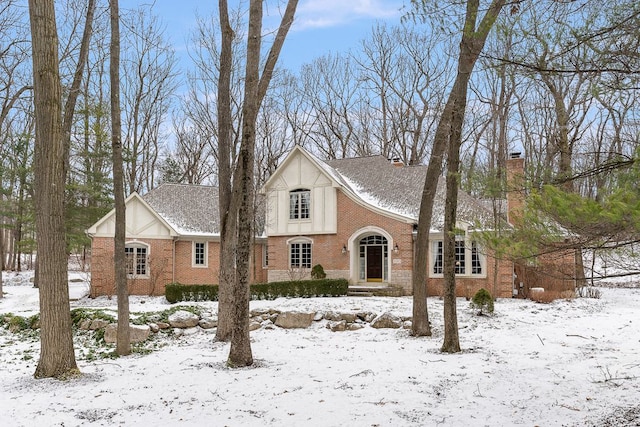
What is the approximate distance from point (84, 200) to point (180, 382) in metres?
19.5

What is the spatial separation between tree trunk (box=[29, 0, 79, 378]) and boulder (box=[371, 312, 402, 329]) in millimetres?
7339

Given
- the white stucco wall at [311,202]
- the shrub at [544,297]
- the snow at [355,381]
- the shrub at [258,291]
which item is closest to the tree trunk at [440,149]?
the snow at [355,381]

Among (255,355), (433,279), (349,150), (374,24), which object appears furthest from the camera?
(349,150)

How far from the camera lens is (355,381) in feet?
25.0

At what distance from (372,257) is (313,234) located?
2.57m

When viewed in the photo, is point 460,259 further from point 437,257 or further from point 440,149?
point 440,149

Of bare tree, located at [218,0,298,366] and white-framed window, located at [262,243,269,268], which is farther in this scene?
white-framed window, located at [262,243,269,268]

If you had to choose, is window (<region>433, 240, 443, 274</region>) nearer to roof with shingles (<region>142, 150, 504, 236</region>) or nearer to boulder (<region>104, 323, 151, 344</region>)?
roof with shingles (<region>142, 150, 504, 236</region>)

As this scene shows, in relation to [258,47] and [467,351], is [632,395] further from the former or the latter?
[258,47]

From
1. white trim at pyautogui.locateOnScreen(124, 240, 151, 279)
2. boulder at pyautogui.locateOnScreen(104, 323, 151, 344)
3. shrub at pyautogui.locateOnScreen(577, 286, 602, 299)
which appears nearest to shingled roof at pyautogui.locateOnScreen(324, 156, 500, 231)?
shrub at pyautogui.locateOnScreen(577, 286, 602, 299)

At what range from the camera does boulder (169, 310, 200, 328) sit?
12570 mm

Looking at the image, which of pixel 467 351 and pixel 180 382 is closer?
pixel 180 382

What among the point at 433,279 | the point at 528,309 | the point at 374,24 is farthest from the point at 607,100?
the point at 374,24

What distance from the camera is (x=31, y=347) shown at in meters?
10.7
